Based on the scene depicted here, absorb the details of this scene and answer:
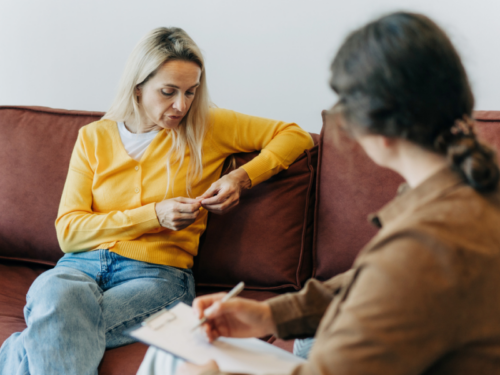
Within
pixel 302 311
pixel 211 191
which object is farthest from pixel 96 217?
pixel 302 311

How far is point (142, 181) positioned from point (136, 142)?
145mm

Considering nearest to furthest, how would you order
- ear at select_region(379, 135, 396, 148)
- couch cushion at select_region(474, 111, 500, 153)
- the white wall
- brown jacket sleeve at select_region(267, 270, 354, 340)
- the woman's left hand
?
ear at select_region(379, 135, 396, 148)
the woman's left hand
brown jacket sleeve at select_region(267, 270, 354, 340)
couch cushion at select_region(474, 111, 500, 153)
the white wall

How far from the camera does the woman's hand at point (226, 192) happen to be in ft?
4.61

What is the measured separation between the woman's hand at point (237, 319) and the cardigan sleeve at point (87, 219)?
0.59 m

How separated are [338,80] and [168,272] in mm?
993

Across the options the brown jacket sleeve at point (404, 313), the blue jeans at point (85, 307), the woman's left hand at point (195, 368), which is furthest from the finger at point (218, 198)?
the brown jacket sleeve at point (404, 313)

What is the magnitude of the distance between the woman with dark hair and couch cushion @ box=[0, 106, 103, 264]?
1.32 meters

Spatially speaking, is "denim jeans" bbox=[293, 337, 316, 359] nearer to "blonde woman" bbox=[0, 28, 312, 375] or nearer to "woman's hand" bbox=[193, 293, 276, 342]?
"woman's hand" bbox=[193, 293, 276, 342]

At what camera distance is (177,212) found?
137 centimetres

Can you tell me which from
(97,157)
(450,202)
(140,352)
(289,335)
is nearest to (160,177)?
(97,157)

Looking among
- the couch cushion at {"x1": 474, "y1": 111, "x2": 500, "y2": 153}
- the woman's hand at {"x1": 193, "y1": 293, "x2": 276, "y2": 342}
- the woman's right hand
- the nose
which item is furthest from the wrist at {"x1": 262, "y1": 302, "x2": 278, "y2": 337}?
the couch cushion at {"x1": 474, "y1": 111, "x2": 500, "y2": 153}

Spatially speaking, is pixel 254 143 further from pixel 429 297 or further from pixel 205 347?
pixel 429 297

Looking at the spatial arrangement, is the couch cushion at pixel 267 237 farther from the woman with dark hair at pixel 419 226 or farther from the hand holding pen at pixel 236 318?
the woman with dark hair at pixel 419 226

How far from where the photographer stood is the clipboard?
2.72ft
